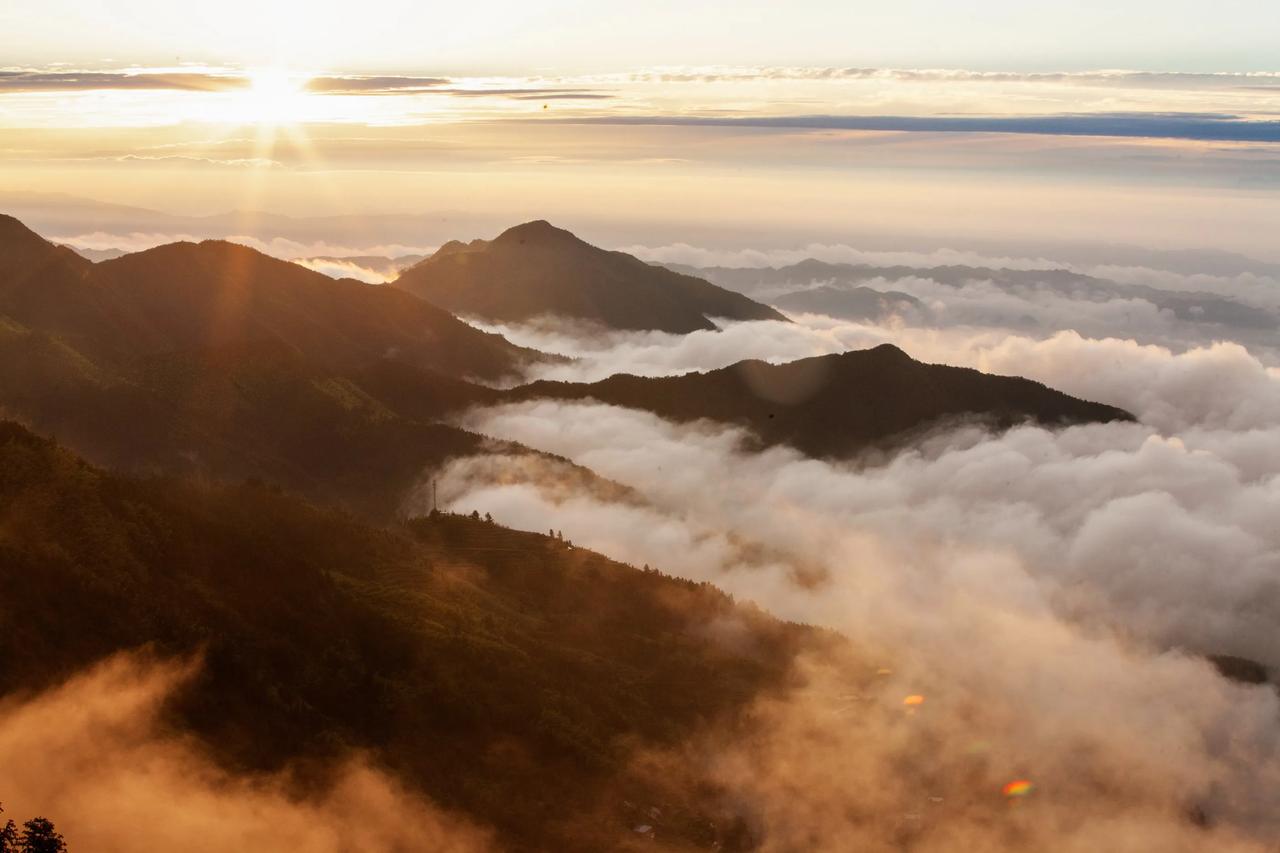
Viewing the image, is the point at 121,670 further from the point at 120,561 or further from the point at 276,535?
the point at 276,535

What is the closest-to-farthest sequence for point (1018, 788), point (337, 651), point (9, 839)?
point (9, 839) → point (337, 651) → point (1018, 788)

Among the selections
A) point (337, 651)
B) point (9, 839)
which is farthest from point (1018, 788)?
point (9, 839)

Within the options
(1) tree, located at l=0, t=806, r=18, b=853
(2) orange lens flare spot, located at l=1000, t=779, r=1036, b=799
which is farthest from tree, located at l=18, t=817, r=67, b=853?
(2) orange lens flare spot, located at l=1000, t=779, r=1036, b=799

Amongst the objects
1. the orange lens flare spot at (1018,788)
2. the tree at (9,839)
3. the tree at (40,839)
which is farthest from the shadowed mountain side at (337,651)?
the orange lens flare spot at (1018,788)

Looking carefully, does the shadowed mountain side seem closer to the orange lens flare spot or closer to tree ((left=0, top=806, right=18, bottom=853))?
tree ((left=0, top=806, right=18, bottom=853))

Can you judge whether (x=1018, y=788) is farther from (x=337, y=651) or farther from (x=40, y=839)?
(x=40, y=839)
